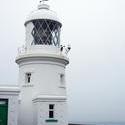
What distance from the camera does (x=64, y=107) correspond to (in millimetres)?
16781

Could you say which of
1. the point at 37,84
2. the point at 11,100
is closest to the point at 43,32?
the point at 37,84

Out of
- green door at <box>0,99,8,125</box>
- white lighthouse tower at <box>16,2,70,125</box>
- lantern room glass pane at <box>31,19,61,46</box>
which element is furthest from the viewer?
lantern room glass pane at <box>31,19,61,46</box>

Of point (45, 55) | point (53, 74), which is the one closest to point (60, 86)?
point (53, 74)

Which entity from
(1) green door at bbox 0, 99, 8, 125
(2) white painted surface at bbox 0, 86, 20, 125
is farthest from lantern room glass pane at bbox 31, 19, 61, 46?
(1) green door at bbox 0, 99, 8, 125

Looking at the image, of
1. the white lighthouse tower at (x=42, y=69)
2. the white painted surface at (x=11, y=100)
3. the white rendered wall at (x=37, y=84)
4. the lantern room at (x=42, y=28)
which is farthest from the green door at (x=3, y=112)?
the lantern room at (x=42, y=28)

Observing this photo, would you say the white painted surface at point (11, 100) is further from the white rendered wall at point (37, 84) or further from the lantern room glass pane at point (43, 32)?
the lantern room glass pane at point (43, 32)

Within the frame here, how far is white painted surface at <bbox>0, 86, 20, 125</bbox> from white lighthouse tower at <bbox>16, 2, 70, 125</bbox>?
150 centimetres

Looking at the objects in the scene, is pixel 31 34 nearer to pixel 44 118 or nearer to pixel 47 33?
pixel 47 33

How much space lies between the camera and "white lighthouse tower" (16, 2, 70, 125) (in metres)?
16.7

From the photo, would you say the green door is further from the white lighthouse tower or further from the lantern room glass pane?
the lantern room glass pane

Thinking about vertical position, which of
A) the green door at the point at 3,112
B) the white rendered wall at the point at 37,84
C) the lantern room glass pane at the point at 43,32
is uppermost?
the lantern room glass pane at the point at 43,32

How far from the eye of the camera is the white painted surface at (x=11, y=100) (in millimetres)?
15266

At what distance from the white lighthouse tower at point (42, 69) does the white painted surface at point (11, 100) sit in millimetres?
1503

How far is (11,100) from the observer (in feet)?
50.4
